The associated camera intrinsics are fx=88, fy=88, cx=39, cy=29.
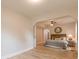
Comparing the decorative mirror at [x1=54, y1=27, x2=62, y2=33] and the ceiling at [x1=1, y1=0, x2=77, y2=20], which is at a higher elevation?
the ceiling at [x1=1, y1=0, x2=77, y2=20]

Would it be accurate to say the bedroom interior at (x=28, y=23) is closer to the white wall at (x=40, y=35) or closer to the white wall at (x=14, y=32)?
the white wall at (x=14, y=32)

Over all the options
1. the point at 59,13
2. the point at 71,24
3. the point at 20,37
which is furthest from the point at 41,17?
the point at 71,24

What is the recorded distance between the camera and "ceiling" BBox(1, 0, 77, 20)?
136 inches

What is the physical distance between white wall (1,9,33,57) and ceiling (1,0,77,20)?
40 cm

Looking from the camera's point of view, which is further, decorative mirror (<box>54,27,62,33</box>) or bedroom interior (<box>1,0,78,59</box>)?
decorative mirror (<box>54,27,62,33</box>)

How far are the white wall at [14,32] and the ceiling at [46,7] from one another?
1.33ft

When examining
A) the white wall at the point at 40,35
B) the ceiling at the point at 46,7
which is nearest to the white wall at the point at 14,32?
the ceiling at the point at 46,7

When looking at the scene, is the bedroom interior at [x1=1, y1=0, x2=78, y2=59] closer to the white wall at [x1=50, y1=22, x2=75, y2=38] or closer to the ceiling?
the ceiling

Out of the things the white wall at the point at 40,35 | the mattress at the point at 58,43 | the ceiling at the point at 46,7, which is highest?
the ceiling at the point at 46,7

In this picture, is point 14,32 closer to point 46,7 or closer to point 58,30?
point 46,7

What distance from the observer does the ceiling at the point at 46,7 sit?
11.4 ft

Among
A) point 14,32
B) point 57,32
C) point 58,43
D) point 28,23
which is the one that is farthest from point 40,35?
point 14,32

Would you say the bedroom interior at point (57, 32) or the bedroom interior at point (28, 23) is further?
the bedroom interior at point (57, 32)

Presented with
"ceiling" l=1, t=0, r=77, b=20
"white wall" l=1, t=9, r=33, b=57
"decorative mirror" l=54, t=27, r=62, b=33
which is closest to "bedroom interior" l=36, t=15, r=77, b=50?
"decorative mirror" l=54, t=27, r=62, b=33
